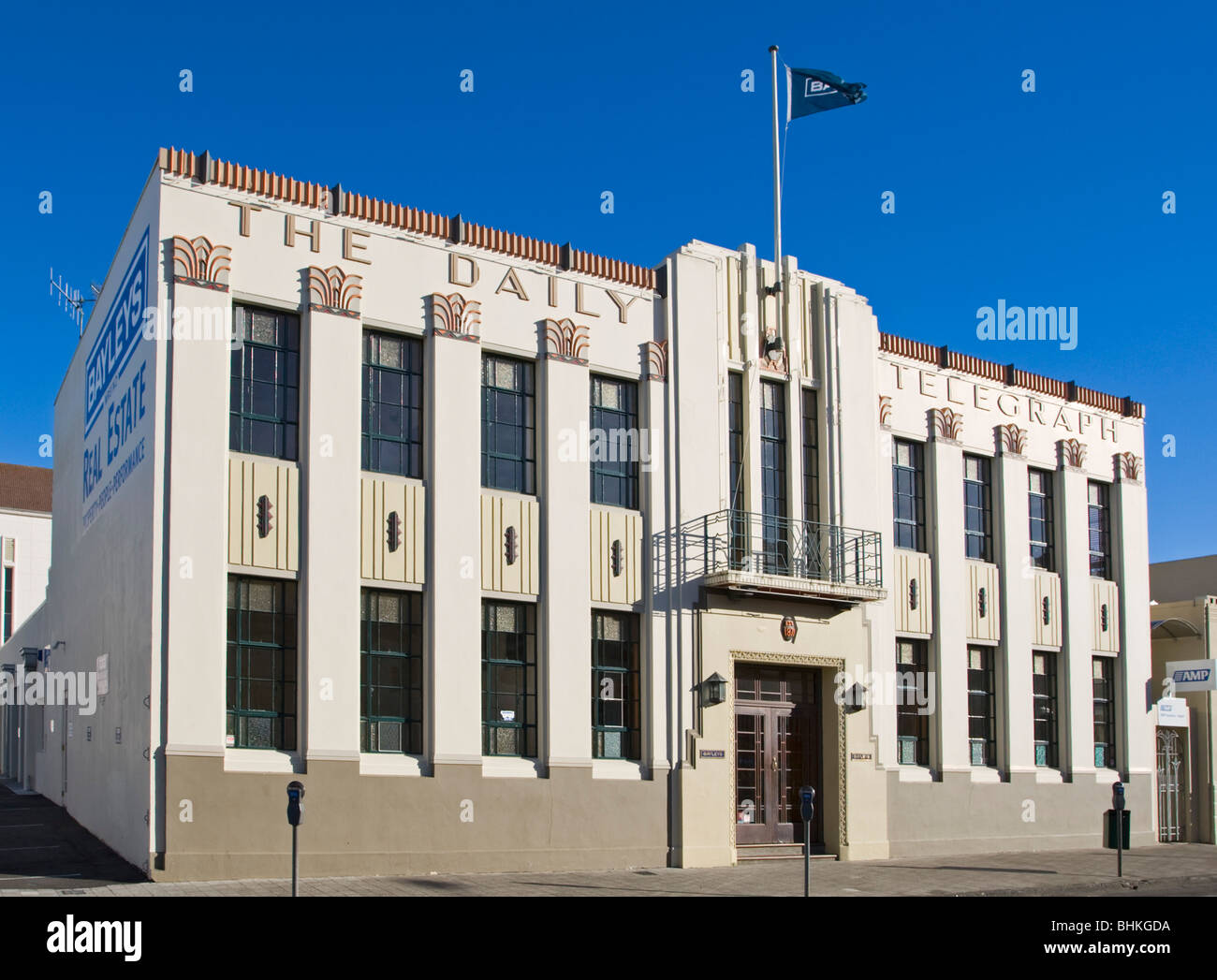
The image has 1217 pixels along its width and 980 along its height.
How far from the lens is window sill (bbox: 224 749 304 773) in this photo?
52.8ft

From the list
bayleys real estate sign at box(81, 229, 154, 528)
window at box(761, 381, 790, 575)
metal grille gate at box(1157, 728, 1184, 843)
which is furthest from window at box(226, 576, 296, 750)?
metal grille gate at box(1157, 728, 1184, 843)

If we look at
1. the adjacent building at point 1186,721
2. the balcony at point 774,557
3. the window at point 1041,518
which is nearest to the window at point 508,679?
the balcony at point 774,557

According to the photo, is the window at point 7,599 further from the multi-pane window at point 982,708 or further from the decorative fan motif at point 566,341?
the multi-pane window at point 982,708

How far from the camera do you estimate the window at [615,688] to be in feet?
63.9

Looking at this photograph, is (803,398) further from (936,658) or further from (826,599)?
(936,658)

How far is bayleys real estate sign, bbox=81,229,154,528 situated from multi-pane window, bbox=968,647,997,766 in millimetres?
14966

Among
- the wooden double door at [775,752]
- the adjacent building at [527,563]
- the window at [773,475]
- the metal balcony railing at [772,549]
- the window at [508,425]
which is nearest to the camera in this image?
the adjacent building at [527,563]

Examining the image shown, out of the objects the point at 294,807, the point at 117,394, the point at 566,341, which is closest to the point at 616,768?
the point at 566,341

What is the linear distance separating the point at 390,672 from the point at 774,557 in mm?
6737

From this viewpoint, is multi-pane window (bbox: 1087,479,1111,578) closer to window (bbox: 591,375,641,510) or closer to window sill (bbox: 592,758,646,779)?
window (bbox: 591,375,641,510)

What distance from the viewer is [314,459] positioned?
17266mm

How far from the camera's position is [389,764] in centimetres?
1736

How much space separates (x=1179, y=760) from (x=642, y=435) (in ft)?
49.3

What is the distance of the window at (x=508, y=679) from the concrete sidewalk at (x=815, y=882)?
1855 millimetres
